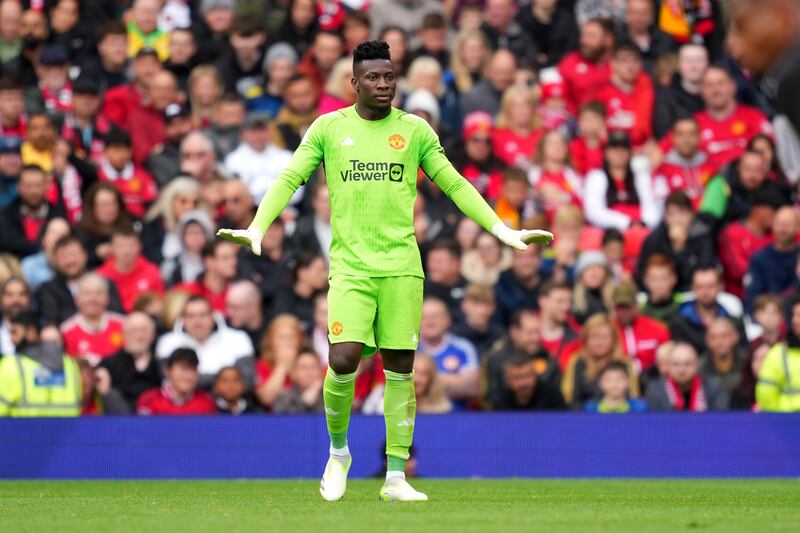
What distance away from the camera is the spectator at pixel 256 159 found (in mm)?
17234

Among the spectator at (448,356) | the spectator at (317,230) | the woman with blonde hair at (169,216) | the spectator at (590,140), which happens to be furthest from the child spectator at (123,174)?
the spectator at (590,140)

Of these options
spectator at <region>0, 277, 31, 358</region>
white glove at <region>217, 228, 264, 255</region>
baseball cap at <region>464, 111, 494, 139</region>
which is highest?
white glove at <region>217, 228, 264, 255</region>

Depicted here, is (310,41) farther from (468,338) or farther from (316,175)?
(468,338)

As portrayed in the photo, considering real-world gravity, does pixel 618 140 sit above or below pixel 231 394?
above

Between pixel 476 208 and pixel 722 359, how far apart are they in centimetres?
573

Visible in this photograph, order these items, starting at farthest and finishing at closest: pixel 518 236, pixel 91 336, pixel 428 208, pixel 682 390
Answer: pixel 428 208, pixel 91 336, pixel 682 390, pixel 518 236

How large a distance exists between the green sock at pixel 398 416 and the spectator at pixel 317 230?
6.84 metres

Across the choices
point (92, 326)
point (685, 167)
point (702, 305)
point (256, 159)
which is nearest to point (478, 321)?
point (702, 305)

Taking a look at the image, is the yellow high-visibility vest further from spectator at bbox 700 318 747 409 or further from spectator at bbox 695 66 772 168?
spectator at bbox 695 66 772 168

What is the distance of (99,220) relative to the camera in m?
16.5

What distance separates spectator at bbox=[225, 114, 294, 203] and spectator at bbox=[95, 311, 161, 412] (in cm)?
270

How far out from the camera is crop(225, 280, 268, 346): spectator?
1547 centimetres

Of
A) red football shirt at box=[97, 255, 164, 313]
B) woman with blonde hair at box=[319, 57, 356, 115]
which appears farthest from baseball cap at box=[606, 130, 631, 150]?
red football shirt at box=[97, 255, 164, 313]

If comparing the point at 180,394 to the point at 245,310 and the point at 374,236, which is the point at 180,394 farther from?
the point at 374,236
